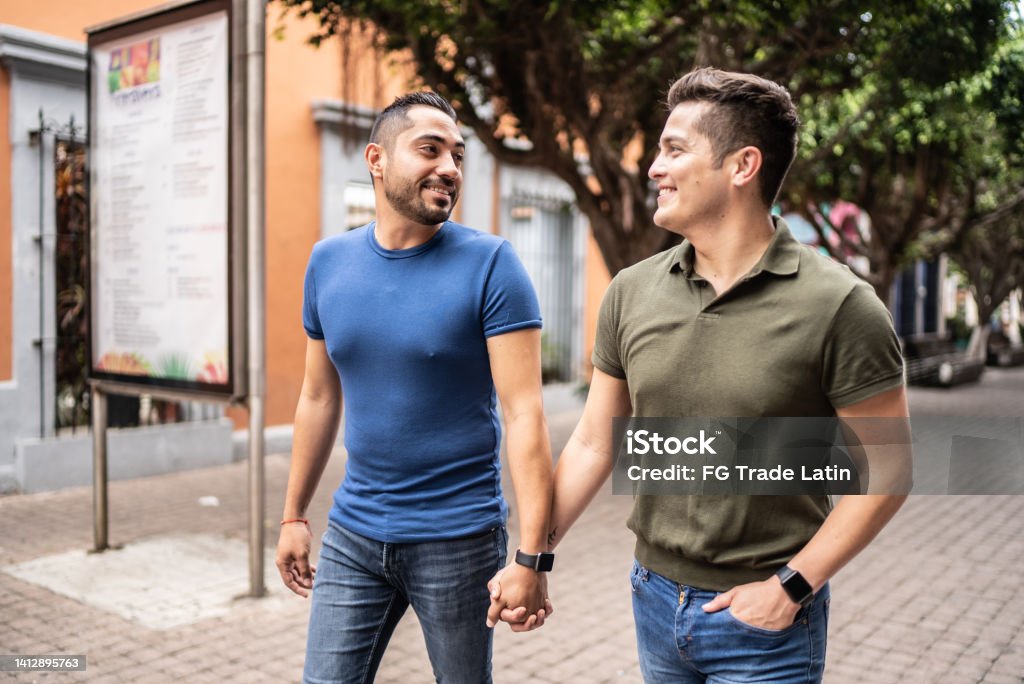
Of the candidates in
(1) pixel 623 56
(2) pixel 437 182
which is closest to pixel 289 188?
(1) pixel 623 56

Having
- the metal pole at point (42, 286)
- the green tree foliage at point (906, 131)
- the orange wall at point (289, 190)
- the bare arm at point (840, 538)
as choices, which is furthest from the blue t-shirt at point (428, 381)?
the orange wall at point (289, 190)

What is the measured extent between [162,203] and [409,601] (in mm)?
4028

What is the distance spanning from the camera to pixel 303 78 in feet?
36.5

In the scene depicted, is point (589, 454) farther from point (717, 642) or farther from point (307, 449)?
point (307, 449)

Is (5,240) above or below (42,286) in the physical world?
above

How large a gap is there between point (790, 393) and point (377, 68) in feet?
22.1

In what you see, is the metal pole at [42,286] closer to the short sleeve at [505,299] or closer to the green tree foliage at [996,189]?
the short sleeve at [505,299]

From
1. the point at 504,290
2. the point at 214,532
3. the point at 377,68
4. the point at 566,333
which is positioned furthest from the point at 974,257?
the point at 504,290

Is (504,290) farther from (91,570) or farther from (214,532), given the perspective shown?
(214,532)

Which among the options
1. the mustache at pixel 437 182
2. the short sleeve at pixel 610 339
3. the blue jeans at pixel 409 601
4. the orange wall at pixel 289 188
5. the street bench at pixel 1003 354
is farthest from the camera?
the street bench at pixel 1003 354

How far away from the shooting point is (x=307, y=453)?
2.85m

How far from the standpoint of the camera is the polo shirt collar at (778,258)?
1.92 m

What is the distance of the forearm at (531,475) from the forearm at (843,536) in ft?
2.23

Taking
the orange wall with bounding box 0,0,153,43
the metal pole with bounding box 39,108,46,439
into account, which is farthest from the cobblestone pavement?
the orange wall with bounding box 0,0,153,43
